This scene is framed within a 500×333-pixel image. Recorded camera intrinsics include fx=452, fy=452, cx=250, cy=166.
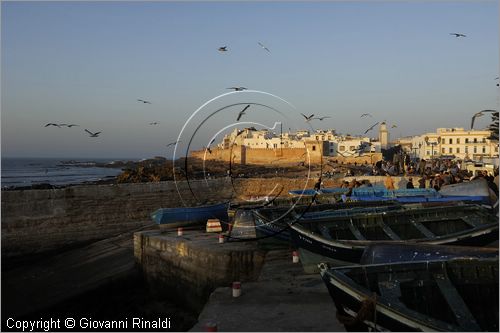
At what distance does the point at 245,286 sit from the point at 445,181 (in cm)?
1904

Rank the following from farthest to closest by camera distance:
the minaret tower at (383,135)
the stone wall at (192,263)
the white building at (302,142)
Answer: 1. the minaret tower at (383,135)
2. the white building at (302,142)
3. the stone wall at (192,263)

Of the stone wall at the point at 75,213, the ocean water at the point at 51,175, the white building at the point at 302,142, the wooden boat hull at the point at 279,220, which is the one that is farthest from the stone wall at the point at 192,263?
the white building at the point at 302,142

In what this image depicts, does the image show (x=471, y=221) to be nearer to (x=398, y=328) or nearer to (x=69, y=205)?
(x=398, y=328)

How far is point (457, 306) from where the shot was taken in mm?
7250

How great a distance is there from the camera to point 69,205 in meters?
21.7

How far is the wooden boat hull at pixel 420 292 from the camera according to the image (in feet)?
22.1

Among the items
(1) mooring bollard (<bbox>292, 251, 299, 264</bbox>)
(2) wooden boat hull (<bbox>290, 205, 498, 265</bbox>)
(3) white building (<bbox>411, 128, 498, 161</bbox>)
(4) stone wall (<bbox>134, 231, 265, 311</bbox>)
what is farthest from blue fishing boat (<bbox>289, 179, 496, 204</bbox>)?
(3) white building (<bbox>411, 128, 498, 161</bbox>)

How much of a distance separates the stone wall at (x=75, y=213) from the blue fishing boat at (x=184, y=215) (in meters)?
3.38

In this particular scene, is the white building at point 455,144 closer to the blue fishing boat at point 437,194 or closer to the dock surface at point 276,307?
the blue fishing boat at point 437,194

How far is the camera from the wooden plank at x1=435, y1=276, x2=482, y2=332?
265 inches

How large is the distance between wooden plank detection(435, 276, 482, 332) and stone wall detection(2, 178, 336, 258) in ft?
58.6

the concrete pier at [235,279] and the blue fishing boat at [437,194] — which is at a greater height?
the blue fishing boat at [437,194]

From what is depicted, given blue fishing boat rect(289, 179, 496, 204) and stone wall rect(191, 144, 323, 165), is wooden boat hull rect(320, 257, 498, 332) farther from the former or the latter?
stone wall rect(191, 144, 323, 165)

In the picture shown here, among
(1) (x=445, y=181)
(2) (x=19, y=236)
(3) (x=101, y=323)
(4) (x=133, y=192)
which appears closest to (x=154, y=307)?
(3) (x=101, y=323)
